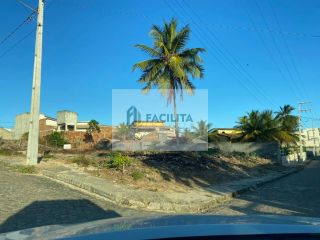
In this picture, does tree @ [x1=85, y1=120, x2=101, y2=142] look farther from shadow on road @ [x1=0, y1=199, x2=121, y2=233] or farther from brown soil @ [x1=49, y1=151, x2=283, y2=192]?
shadow on road @ [x1=0, y1=199, x2=121, y2=233]

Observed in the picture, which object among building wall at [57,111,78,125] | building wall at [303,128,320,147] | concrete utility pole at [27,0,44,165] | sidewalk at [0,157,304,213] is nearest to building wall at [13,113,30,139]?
building wall at [57,111,78,125]

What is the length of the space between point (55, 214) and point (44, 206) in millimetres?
814

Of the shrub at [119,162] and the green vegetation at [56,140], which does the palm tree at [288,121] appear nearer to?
the green vegetation at [56,140]

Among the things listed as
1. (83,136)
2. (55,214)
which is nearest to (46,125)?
(83,136)

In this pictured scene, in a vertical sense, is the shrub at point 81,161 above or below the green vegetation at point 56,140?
below

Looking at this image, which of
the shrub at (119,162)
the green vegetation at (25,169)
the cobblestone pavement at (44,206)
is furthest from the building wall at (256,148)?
the cobblestone pavement at (44,206)

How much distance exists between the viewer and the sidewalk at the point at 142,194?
1216 cm

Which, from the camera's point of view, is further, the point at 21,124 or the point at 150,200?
the point at 21,124

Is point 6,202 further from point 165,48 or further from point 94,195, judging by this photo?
point 165,48

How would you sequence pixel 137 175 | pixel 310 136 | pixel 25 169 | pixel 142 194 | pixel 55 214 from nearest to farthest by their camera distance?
pixel 55 214 → pixel 142 194 → pixel 137 175 → pixel 25 169 → pixel 310 136

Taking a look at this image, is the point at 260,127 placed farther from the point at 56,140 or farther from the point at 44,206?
the point at 44,206

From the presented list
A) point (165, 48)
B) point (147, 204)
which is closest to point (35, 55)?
point (147, 204)

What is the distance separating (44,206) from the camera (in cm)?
1073

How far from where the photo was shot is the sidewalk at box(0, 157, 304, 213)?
39.9 ft
